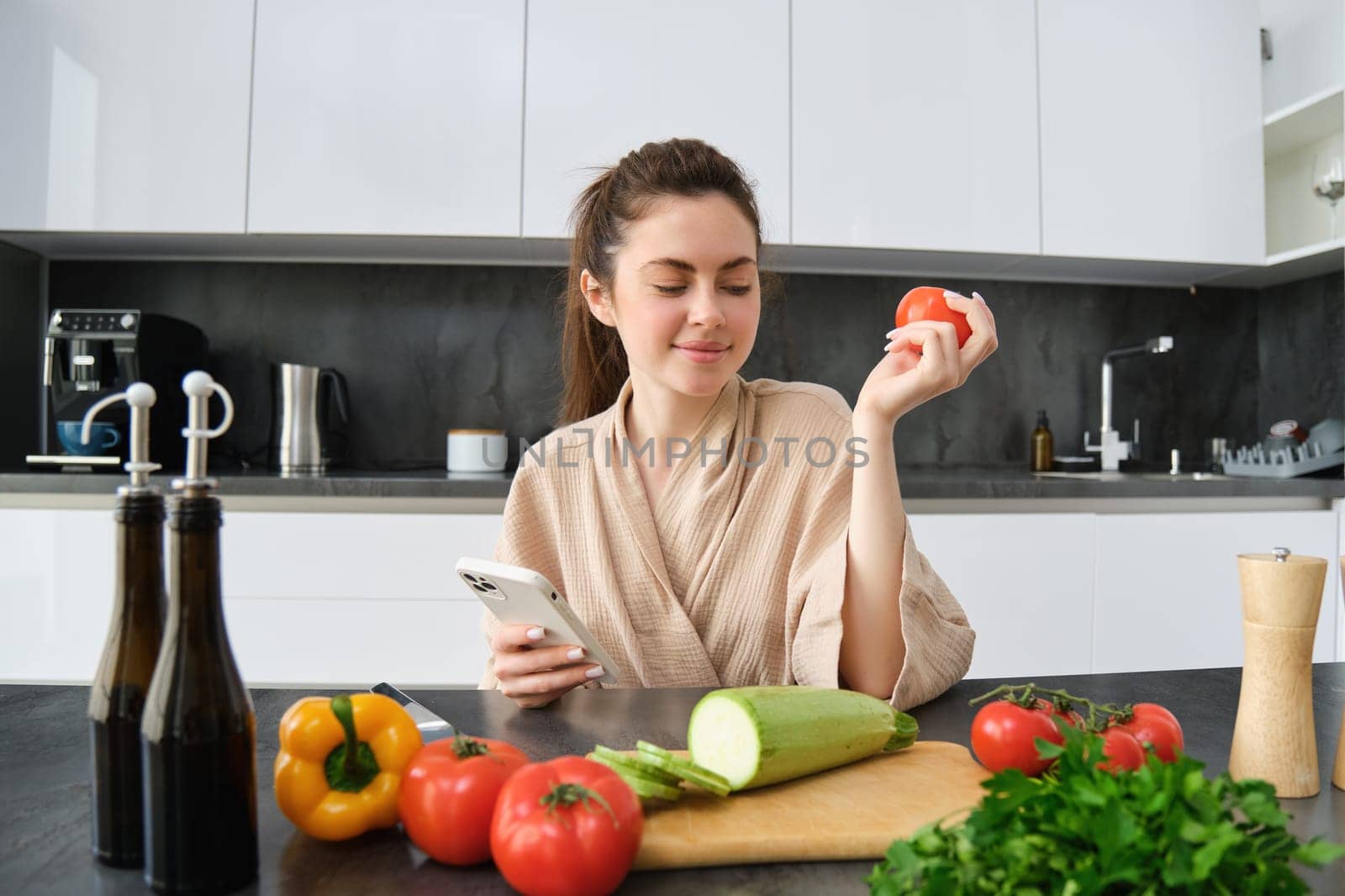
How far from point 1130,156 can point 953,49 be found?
63 centimetres

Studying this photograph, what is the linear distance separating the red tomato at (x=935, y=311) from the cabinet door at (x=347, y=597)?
4.54 ft

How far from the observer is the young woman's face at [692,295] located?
4.28ft

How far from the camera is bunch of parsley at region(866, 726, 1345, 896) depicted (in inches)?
17.5

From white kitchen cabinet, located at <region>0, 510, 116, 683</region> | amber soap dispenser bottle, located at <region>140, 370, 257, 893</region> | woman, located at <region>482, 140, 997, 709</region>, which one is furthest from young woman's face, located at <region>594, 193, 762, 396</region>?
white kitchen cabinet, located at <region>0, 510, 116, 683</region>

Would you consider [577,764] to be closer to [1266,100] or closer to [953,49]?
[953,49]

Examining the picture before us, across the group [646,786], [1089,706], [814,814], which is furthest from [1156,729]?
[646,786]

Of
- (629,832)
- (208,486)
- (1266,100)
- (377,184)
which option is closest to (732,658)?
(629,832)

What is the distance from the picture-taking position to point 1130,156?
2.68 metres

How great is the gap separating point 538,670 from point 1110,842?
0.65m

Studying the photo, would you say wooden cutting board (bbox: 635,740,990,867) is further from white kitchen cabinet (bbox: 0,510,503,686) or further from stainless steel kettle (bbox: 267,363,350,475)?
stainless steel kettle (bbox: 267,363,350,475)

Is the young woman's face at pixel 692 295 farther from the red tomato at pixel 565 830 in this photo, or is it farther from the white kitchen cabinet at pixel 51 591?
the white kitchen cabinet at pixel 51 591

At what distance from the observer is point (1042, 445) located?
9.64ft

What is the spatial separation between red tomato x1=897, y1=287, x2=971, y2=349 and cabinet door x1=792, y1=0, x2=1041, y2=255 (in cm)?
155

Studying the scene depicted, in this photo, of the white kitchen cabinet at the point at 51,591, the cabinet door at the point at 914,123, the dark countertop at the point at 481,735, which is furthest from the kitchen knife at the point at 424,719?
the cabinet door at the point at 914,123
